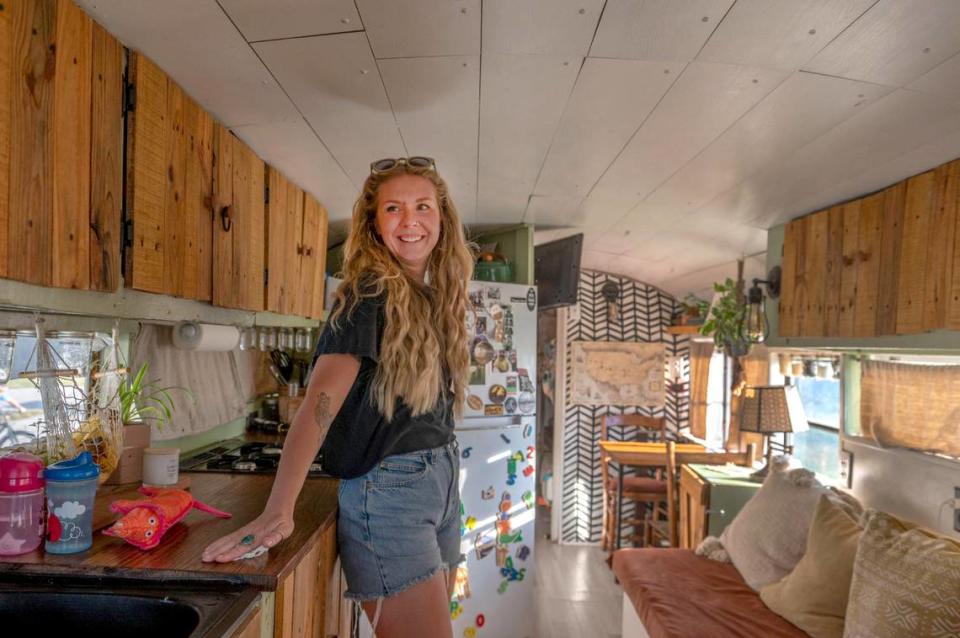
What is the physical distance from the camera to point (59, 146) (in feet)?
3.54

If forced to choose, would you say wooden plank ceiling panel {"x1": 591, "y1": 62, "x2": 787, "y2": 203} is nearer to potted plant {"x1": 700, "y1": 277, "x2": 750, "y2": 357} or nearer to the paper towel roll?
potted plant {"x1": 700, "y1": 277, "x2": 750, "y2": 357}

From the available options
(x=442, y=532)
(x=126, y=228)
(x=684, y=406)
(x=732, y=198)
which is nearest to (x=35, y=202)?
(x=126, y=228)

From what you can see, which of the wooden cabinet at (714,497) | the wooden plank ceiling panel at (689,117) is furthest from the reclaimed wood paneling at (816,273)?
the wooden cabinet at (714,497)

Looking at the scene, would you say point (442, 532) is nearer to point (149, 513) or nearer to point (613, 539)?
point (149, 513)

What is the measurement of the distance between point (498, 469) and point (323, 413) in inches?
85.1

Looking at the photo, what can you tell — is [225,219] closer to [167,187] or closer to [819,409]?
[167,187]

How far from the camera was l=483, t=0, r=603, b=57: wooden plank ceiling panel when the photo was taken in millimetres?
1258

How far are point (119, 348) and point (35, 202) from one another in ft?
2.80

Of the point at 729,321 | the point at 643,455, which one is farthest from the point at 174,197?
the point at 643,455

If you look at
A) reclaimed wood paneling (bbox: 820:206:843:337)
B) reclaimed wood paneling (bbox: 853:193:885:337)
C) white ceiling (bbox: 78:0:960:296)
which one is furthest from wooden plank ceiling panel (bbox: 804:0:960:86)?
reclaimed wood paneling (bbox: 820:206:843:337)

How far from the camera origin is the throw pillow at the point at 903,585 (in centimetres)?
149

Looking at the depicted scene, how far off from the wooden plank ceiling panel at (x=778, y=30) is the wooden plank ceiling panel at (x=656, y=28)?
4cm

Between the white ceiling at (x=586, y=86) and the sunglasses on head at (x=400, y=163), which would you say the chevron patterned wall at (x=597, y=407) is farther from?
the sunglasses on head at (x=400, y=163)

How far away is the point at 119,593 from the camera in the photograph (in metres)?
1.00
